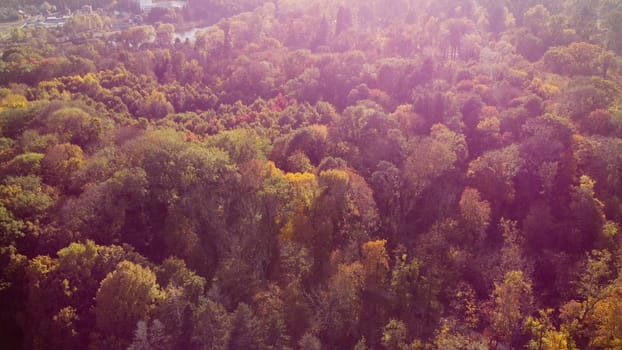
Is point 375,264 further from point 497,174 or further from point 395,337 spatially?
point 497,174

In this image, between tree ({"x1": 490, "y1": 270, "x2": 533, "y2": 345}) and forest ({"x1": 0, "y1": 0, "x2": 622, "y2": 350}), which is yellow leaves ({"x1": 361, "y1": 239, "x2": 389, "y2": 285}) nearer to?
forest ({"x1": 0, "y1": 0, "x2": 622, "y2": 350})

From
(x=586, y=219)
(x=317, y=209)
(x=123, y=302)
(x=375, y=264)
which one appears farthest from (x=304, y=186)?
(x=586, y=219)

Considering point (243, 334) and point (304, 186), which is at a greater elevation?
point (304, 186)

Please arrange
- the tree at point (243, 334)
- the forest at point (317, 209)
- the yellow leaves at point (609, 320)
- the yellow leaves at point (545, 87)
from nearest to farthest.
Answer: the tree at point (243, 334) → the yellow leaves at point (609, 320) → the forest at point (317, 209) → the yellow leaves at point (545, 87)

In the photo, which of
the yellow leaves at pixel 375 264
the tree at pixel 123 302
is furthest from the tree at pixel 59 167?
the yellow leaves at pixel 375 264

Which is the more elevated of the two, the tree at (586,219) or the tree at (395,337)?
the tree at (586,219)

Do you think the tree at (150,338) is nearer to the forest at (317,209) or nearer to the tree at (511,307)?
the forest at (317,209)

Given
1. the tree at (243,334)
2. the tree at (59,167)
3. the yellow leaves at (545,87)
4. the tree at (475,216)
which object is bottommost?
the tree at (243,334)

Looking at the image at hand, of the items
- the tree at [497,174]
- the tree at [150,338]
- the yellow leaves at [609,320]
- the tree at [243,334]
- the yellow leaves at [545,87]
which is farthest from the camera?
the yellow leaves at [545,87]

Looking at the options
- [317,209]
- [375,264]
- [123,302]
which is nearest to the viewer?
[123,302]
